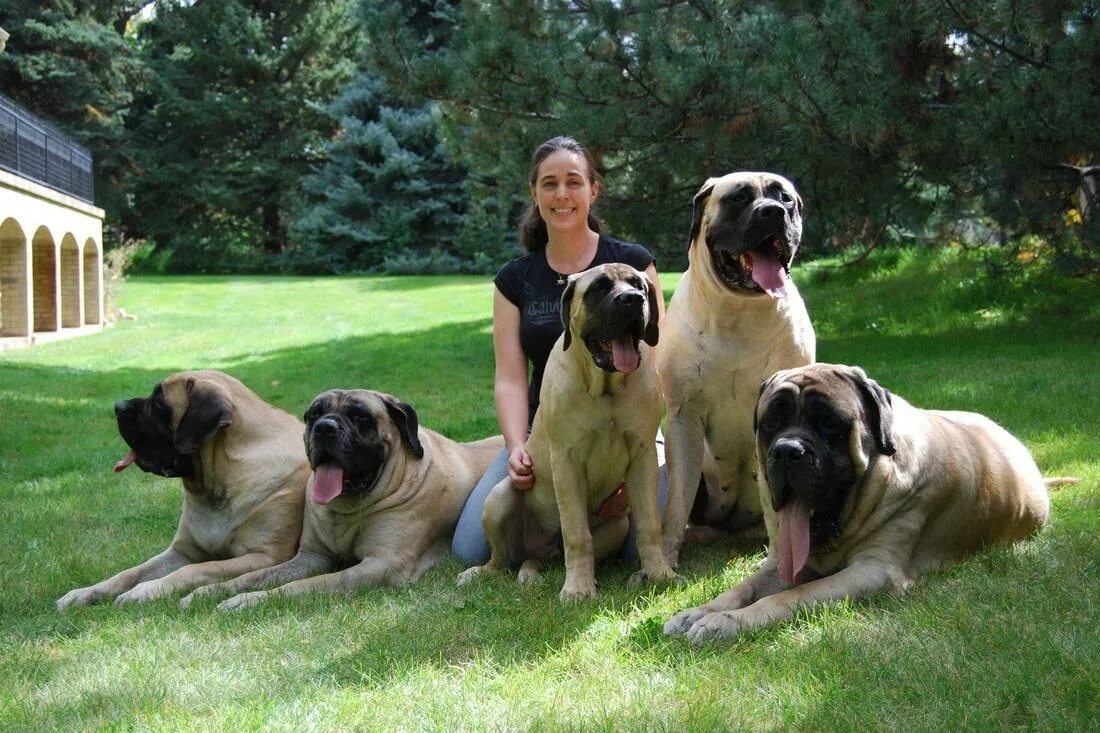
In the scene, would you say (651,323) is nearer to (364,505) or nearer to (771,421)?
(771,421)

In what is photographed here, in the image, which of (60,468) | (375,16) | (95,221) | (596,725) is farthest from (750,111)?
(95,221)

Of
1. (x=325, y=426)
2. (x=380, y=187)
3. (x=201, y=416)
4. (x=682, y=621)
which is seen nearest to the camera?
(x=682, y=621)

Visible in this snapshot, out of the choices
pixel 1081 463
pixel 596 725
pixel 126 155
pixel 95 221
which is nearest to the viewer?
pixel 596 725

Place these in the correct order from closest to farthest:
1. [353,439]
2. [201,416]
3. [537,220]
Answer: [353,439], [201,416], [537,220]

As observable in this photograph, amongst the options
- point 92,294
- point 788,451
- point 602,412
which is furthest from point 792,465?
point 92,294

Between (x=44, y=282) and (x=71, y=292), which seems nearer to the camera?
(x=44, y=282)

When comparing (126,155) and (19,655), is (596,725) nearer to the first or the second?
(19,655)

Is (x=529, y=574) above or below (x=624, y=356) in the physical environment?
below

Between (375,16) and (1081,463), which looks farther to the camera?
(375,16)

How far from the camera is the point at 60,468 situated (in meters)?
8.02

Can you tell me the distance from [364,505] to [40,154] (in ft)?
57.2

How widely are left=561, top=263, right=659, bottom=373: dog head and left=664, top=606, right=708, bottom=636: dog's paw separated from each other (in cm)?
98

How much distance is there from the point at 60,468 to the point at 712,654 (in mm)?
6255

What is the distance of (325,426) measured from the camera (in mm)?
4711
